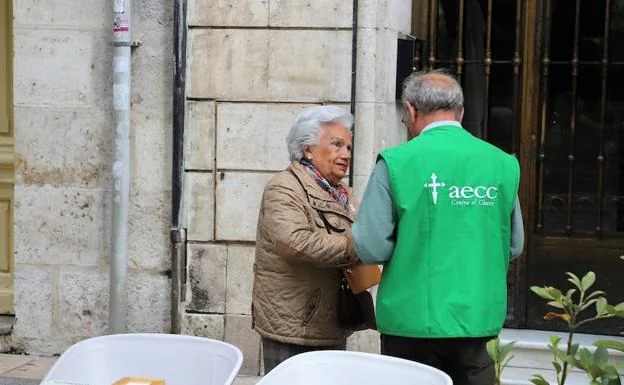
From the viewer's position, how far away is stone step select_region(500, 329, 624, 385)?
5.38 m

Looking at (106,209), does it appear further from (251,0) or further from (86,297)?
(251,0)

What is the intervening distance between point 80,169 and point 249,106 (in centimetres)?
114

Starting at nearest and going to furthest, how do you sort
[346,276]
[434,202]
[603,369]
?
1. [603,369]
2. [434,202]
3. [346,276]

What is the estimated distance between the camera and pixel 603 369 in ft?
7.01

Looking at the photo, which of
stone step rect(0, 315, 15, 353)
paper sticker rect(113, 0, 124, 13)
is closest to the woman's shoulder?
paper sticker rect(113, 0, 124, 13)

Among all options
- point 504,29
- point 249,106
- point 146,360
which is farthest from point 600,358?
point 504,29

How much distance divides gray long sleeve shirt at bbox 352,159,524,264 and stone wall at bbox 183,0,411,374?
90.0 inches

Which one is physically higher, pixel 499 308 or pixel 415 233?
pixel 415 233

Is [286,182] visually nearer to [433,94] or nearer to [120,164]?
[433,94]

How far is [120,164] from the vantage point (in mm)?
5652

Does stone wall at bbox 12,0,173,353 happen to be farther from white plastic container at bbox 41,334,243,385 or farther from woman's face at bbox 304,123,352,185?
white plastic container at bbox 41,334,243,385

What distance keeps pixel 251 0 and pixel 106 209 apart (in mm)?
1541

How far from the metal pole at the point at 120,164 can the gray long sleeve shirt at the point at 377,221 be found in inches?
107

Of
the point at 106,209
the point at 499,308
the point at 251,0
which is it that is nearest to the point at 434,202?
the point at 499,308
